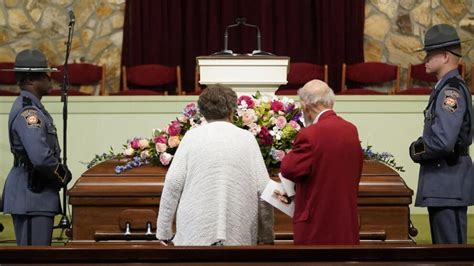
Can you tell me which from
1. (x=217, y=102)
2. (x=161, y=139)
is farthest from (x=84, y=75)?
(x=217, y=102)

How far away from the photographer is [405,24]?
13.5 m

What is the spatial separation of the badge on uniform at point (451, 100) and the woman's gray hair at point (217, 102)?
1.74 meters

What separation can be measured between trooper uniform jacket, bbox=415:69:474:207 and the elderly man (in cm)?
127

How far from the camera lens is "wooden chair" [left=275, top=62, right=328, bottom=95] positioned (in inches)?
499

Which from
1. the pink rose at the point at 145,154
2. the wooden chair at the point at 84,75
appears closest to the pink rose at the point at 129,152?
the pink rose at the point at 145,154

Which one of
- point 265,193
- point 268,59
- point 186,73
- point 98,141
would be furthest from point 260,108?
point 186,73

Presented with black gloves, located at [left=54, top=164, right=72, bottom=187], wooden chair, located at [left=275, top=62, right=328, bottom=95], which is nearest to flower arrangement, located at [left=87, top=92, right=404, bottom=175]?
black gloves, located at [left=54, top=164, right=72, bottom=187]

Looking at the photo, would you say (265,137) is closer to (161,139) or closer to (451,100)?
(161,139)

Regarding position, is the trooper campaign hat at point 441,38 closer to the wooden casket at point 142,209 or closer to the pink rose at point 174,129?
the wooden casket at point 142,209

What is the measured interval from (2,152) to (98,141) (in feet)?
3.30

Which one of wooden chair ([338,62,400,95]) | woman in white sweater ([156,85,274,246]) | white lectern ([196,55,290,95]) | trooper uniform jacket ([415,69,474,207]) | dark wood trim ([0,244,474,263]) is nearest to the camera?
dark wood trim ([0,244,474,263])

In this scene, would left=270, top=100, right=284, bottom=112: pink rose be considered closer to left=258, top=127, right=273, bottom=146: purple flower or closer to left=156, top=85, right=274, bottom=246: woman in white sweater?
left=258, top=127, right=273, bottom=146: purple flower

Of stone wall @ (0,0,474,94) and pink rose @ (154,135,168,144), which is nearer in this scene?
pink rose @ (154,135,168,144)

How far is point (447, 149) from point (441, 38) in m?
0.70
